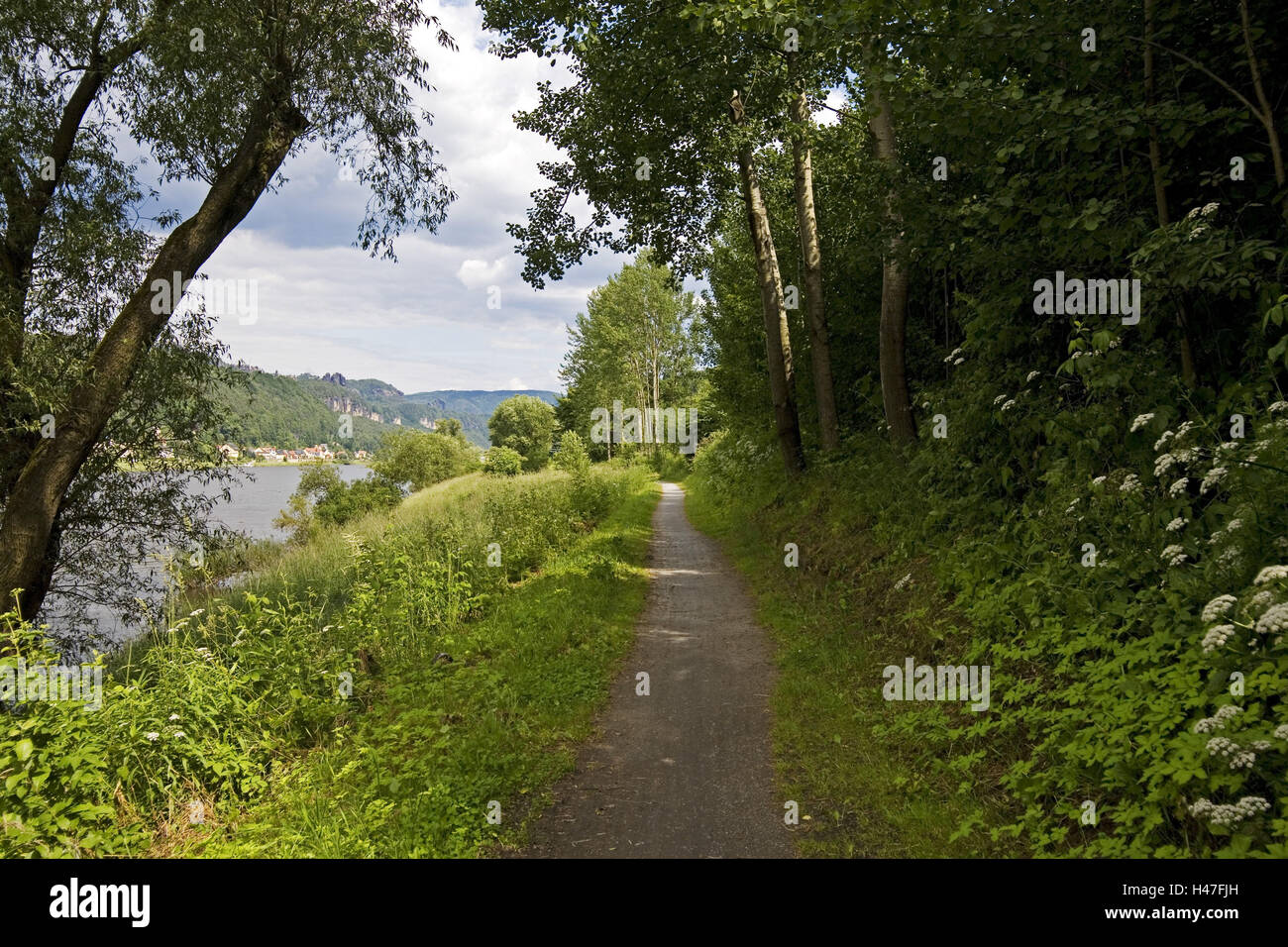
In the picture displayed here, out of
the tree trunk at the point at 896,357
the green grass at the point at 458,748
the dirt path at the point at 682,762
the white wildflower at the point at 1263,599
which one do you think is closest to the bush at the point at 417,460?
the green grass at the point at 458,748

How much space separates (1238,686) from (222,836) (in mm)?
5964

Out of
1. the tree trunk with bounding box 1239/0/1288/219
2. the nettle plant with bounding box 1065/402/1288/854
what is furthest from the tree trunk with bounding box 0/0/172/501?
the tree trunk with bounding box 1239/0/1288/219

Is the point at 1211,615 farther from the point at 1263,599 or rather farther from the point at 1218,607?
the point at 1263,599

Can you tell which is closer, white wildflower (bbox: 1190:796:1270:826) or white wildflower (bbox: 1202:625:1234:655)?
white wildflower (bbox: 1190:796:1270:826)

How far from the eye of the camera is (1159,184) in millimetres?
5184

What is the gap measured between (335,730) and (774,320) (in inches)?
507

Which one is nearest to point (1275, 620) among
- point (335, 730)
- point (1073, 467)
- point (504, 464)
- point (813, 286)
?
point (1073, 467)

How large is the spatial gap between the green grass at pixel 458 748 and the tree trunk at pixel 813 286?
744 cm

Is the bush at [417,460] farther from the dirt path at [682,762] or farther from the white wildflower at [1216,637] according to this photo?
the white wildflower at [1216,637]

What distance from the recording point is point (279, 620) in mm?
6969

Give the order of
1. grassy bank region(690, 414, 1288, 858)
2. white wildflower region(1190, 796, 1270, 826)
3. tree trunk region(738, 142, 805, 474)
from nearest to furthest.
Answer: white wildflower region(1190, 796, 1270, 826) < grassy bank region(690, 414, 1288, 858) < tree trunk region(738, 142, 805, 474)

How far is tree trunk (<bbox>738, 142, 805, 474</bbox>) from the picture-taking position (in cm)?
1506

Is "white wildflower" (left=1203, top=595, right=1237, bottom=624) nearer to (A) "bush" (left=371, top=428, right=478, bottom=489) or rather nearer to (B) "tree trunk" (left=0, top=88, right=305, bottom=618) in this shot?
(B) "tree trunk" (left=0, top=88, right=305, bottom=618)

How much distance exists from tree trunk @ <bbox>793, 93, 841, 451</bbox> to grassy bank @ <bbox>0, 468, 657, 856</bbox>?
7440 millimetres
